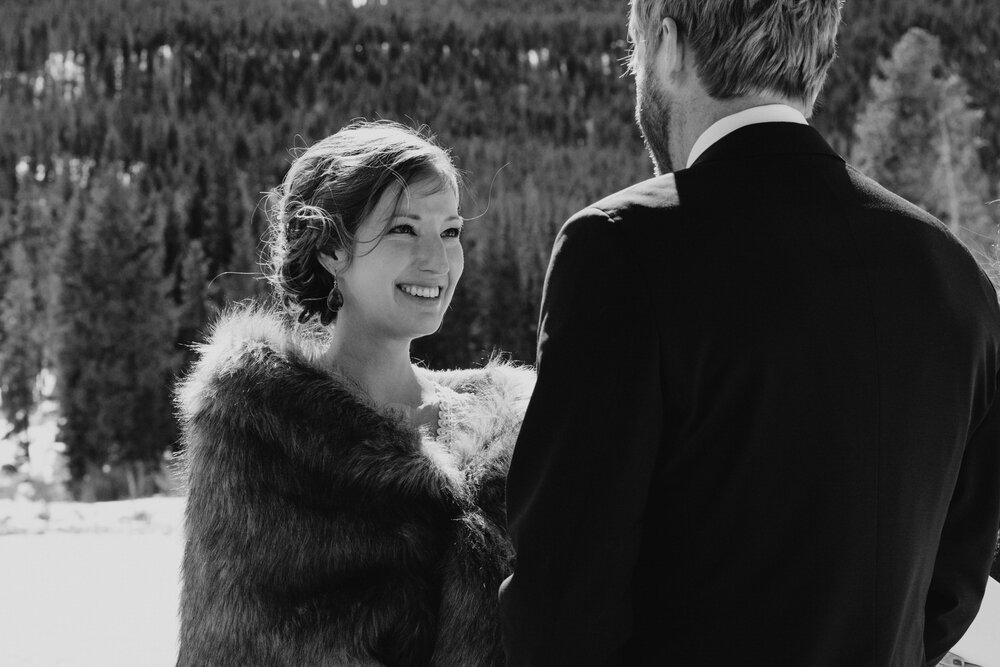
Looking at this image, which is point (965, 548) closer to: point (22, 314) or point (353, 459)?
point (353, 459)

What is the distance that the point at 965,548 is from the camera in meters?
1.31

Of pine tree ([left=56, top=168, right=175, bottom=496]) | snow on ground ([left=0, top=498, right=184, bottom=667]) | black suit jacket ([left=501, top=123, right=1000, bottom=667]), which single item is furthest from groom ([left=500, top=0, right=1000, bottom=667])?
pine tree ([left=56, top=168, right=175, bottom=496])

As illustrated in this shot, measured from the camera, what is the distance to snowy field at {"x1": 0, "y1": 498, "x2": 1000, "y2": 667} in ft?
15.0

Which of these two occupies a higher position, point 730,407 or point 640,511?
point 730,407

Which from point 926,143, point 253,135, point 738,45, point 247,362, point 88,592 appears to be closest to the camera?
point 738,45

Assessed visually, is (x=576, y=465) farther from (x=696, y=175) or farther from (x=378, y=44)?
(x=378, y=44)

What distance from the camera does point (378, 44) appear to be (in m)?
39.9

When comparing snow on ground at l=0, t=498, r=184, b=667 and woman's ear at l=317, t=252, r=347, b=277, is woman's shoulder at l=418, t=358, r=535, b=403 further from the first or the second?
snow on ground at l=0, t=498, r=184, b=667

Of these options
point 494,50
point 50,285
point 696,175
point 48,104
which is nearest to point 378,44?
point 494,50

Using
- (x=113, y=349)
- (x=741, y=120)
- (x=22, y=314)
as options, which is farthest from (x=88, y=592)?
(x=22, y=314)

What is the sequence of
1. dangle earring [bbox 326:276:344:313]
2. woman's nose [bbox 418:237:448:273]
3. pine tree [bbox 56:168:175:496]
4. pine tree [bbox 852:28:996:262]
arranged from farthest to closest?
pine tree [bbox 56:168:175:496], pine tree [bbox 852:28:996:262], dangle earring [bbox 326:276:344:313], woman's nose [bbox 418:237:448:273]

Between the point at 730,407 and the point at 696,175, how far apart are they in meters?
0.25

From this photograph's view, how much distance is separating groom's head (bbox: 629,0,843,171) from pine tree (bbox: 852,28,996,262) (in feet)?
69.9

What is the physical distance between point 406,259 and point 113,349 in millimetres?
26945
